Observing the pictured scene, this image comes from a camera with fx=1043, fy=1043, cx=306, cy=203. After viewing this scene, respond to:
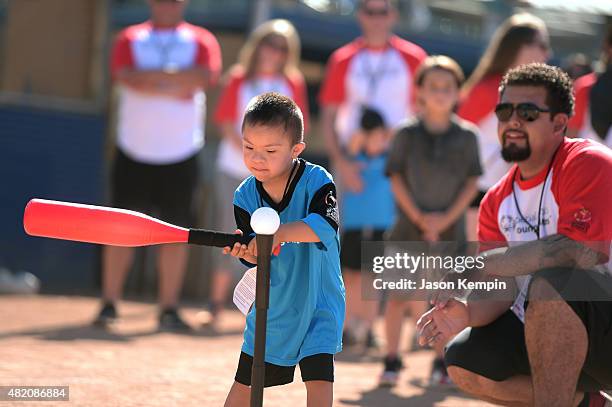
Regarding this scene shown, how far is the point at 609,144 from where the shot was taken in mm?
5785

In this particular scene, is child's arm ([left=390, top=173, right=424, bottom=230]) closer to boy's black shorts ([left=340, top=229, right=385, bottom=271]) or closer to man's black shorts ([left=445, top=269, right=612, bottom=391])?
boy's black shorts ([left=340, top=229, right=385, bottom=271])

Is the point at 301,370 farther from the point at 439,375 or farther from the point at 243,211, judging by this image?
the point at 439,375

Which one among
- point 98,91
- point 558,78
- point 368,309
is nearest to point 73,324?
point 368,309

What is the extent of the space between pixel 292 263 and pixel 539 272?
88 centimetres

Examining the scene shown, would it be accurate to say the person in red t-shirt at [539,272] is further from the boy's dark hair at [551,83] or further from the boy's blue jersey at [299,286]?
the boy's blue jersey at [299,286]

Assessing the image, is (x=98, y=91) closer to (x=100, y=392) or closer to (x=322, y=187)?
(x=100, y=392)

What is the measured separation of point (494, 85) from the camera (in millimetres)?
6312

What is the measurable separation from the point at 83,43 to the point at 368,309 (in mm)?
5067

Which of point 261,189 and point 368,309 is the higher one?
point 261,189

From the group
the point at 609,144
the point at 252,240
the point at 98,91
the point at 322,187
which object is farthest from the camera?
the point at 98,91

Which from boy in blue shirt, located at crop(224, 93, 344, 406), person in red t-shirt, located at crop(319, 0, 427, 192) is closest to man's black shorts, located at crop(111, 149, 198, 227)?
person in red t-shirt, located at crop(319, 0, 427, 192)

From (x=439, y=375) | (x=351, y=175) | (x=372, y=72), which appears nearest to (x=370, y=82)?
(x=372, y=72)

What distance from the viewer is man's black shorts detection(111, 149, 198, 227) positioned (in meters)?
7.49

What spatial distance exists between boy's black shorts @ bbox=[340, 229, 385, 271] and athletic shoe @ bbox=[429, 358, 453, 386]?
1.23 metres
